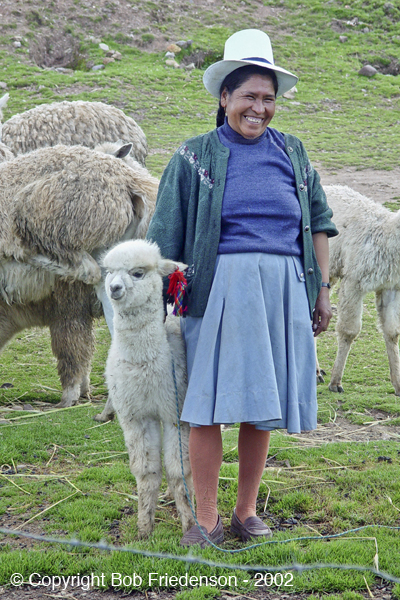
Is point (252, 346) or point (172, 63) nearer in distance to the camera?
point (252, 346)

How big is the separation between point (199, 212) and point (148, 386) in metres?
0.70

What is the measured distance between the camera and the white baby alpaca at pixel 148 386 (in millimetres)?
2562

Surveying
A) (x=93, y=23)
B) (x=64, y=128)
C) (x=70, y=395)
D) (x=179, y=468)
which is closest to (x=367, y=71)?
(x=93, y=23)

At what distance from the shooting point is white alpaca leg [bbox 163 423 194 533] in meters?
2.61

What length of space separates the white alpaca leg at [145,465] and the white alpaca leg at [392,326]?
2.80 m

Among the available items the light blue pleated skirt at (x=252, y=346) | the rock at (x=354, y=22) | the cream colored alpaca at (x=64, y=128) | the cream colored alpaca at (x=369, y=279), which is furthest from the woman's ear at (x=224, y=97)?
the rock at (x=354, y=22)

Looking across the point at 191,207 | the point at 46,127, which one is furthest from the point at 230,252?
the point at 46,127

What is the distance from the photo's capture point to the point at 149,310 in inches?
102

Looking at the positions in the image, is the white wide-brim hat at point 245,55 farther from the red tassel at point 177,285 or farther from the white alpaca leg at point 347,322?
the white alpaca leg at point 347,322

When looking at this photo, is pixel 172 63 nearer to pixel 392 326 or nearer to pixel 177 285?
pixel 392 326

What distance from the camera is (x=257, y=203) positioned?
2.49 metres

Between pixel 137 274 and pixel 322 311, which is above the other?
pixel 137 274

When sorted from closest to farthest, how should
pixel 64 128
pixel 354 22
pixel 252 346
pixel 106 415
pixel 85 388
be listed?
pixel 252 346, pixel 106 415, pixel 85 388, pixel 64 128, pixel 354 22

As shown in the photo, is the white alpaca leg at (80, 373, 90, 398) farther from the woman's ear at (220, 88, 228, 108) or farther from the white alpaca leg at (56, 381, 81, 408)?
the woman's ear at (220, 88, 228, 108)
